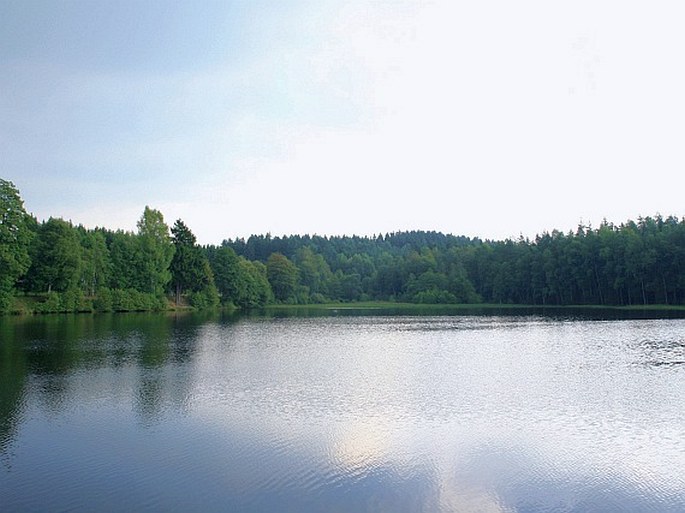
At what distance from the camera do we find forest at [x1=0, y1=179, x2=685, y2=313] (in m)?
78.9

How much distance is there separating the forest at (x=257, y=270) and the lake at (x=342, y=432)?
50723mm

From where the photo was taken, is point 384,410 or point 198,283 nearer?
point 384,410

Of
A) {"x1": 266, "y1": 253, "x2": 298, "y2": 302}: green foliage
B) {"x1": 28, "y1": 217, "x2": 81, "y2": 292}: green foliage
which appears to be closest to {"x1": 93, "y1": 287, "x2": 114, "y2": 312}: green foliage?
{"x1": 28, "y1": 217, "x2": 81, "y2": 292}: green foliage

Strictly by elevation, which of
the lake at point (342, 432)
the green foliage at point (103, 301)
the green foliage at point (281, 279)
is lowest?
the lake at point (342, 432)

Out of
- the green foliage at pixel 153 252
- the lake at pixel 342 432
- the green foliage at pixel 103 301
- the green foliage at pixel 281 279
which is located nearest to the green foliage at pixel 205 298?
the green foliage at pixel 153 252

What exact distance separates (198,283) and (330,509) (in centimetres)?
9944

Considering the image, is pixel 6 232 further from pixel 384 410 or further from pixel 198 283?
pixel 384 410

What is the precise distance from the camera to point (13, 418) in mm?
17969

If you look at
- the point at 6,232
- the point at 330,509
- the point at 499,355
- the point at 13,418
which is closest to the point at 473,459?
the point at 330,509

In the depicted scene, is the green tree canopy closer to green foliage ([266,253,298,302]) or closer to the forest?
the forest

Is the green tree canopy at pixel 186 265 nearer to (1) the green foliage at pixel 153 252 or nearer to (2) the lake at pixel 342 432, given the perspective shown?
(1) the green foliage at pixel 153 252

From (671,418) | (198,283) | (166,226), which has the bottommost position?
(671,418)

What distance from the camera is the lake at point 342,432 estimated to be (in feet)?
38.8

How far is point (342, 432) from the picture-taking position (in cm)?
1656
